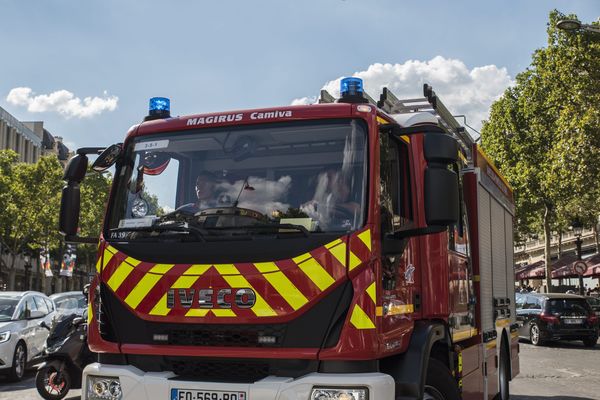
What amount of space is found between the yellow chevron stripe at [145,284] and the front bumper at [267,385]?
0.42 m

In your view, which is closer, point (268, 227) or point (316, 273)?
point (316, 273)

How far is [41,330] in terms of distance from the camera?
13.5m

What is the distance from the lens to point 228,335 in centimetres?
429

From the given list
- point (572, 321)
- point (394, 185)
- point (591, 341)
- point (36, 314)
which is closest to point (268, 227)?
point (394, 185)

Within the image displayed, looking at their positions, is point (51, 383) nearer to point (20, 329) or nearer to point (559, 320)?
point (20, 329)

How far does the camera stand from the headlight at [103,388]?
4.41 metres

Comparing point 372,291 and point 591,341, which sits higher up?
point 372,291

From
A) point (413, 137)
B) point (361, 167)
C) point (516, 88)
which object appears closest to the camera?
point (361, 167)

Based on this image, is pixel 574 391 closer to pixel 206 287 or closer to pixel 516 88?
pixel 206 287

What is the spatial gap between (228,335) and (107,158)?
1.65 meters

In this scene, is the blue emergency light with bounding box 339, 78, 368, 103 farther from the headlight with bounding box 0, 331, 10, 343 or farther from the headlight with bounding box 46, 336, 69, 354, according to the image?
the headlight with bounding box 0, 331, 10, 343

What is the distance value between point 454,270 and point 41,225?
141 feet

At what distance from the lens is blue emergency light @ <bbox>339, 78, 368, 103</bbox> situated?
493 centimetres

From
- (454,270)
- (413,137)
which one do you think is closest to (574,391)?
(454,270)
